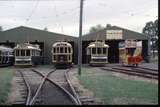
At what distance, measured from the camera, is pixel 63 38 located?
5762 centimetres

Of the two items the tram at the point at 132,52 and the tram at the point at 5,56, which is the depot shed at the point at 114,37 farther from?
the tram at the point at 132,52

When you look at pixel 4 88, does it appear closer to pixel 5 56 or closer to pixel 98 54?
pixel 98 54

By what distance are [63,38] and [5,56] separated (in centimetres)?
1547

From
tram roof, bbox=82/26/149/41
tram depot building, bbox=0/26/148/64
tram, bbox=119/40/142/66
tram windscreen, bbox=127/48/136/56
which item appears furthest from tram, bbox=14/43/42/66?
tram roof, bbox=82/26/149/41

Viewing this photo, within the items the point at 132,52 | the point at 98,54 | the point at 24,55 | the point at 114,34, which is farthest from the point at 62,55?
the point at 114,34

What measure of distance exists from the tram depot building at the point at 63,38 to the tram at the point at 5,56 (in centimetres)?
772

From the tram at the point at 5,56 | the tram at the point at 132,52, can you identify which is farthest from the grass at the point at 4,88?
the tram at the point at 5,56

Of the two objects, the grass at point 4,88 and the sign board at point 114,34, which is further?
the sign board at point 114,34

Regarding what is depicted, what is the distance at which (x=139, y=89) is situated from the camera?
49.4 feet

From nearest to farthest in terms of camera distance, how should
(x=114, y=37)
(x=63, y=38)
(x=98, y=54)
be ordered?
(x=98, y=54) < (x=114, y=37) < (x=63, y=38)

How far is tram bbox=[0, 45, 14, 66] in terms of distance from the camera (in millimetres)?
41569

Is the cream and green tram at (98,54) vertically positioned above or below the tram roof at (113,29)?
below

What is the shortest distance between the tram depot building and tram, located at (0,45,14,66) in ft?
25.3

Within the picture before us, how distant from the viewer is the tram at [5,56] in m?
41.6
